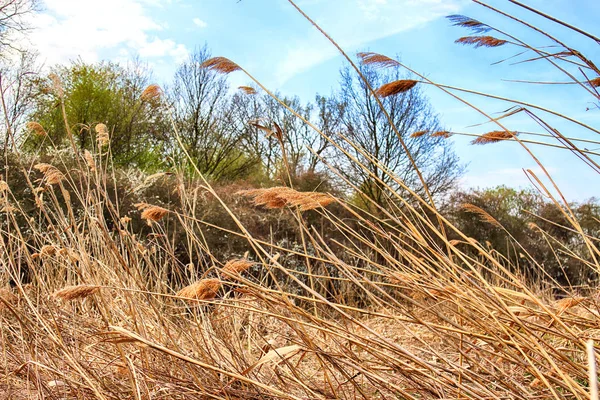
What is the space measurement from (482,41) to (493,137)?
1.30 feet

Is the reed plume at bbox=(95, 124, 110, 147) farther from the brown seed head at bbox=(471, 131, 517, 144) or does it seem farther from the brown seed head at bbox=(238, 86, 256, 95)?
the brown seed head at bbox=(471, 131, 517, 144)

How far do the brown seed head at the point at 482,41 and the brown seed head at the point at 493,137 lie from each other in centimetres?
33

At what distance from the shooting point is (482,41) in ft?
6.26

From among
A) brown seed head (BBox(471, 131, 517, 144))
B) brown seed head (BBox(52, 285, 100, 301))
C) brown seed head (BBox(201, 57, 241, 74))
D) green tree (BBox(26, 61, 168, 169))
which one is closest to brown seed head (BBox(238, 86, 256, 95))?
brown seed head (BBox(201, 57, 241, 74))

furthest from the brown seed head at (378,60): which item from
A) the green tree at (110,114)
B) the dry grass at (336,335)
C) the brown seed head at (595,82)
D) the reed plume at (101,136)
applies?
the green tree at (110,114)

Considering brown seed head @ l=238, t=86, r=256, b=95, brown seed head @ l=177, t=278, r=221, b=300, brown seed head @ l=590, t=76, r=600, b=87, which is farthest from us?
brown seed head @ l=238, t=86, r=256, b=95

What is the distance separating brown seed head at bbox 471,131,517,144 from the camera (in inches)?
69.9

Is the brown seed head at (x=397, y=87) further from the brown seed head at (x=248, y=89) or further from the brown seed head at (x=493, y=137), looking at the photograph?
the brown seed head at (x=248, y=89)

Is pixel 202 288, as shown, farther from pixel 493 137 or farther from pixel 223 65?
pixel 493 137

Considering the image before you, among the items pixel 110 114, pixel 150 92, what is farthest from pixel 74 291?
pixel 110 114

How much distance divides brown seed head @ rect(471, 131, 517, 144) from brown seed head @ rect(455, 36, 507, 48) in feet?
1.10

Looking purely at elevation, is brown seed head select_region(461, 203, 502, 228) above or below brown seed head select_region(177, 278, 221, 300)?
above

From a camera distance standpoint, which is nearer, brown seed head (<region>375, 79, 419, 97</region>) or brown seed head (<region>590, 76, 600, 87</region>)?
brown seed head (<region>375, 79, 419, 97</region>)

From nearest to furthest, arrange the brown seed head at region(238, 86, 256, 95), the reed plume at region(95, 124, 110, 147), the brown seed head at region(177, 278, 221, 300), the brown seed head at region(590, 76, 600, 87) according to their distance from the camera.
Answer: the brown seed head at region(177, 278, 221, 300), the brown seed head at region(590, 76, 600, 87), the brown seed head at region(238, 86, 256, 95), the reed plume at region(95, 124, 110, 147)
